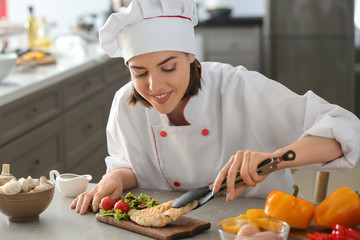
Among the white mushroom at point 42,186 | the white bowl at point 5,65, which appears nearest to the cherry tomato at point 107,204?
the white mushroom at point 42,186

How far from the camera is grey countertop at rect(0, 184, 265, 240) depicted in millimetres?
1378

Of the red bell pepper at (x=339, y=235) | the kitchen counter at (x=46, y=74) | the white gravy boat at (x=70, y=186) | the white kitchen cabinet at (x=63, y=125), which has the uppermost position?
the red bell pepper at (x=339, y=235)

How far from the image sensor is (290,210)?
1356mm

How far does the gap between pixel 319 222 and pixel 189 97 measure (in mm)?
605

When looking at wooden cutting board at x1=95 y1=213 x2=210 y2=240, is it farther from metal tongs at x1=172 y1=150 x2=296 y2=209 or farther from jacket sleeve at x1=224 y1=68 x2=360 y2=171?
jacket sleeve at x1=224 y1=68 x2=360 y2=171

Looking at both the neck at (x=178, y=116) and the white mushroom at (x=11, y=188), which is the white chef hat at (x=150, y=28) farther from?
the white mushroom at (x=11, y=188)

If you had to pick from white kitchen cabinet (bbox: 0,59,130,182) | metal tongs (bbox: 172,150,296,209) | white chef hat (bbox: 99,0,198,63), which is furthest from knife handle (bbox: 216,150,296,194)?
white kitchen cabinet (bbox: 0,59,130,182)

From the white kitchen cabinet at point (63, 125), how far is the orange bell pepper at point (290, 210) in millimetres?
1686

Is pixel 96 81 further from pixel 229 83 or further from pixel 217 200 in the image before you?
pixel 217 200

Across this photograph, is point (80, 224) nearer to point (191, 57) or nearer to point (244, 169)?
point (244, 169)

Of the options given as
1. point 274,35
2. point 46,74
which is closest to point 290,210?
point 46,74

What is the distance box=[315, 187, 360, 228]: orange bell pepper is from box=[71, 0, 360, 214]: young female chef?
0.15 m

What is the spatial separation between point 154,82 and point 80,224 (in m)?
0.42

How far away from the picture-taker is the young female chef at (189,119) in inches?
61.3
